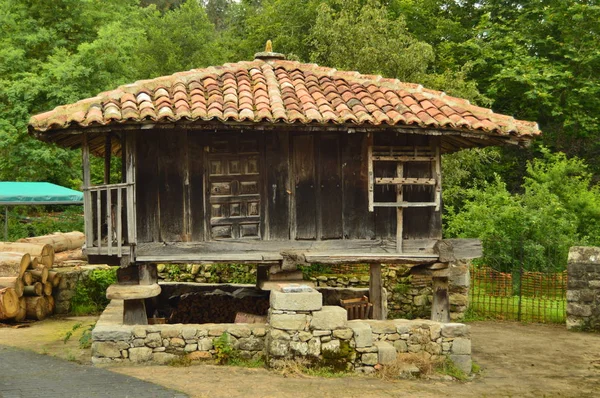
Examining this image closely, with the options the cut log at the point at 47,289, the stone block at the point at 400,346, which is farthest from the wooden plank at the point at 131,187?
the cut log at the point at 47,289

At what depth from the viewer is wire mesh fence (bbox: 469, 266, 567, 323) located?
46.5 feet

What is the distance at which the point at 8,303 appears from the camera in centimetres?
1223

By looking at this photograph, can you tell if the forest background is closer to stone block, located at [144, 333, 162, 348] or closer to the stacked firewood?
the stacked firewood

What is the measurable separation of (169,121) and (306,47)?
49.6 feet

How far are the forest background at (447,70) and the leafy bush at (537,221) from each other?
4cm

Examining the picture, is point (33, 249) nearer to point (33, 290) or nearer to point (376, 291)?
point (33, 290)

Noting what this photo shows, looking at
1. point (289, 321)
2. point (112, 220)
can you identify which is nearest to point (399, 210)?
point (289, 321)

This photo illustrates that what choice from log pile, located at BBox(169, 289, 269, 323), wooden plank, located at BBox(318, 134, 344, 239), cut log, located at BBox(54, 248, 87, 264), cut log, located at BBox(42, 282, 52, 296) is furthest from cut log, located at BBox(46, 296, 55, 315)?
wooden plank, located at BBox(318, 134, 344, 239)

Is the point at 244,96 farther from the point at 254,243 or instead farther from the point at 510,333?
the point at 510,333

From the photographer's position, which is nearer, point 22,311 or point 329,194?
point 329,194

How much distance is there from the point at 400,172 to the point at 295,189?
1.52 metres

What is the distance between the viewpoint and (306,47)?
22.9 m

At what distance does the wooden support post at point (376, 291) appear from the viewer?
37.7 ft

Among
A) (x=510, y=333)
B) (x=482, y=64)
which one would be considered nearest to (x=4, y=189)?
(x=510, y=333)
